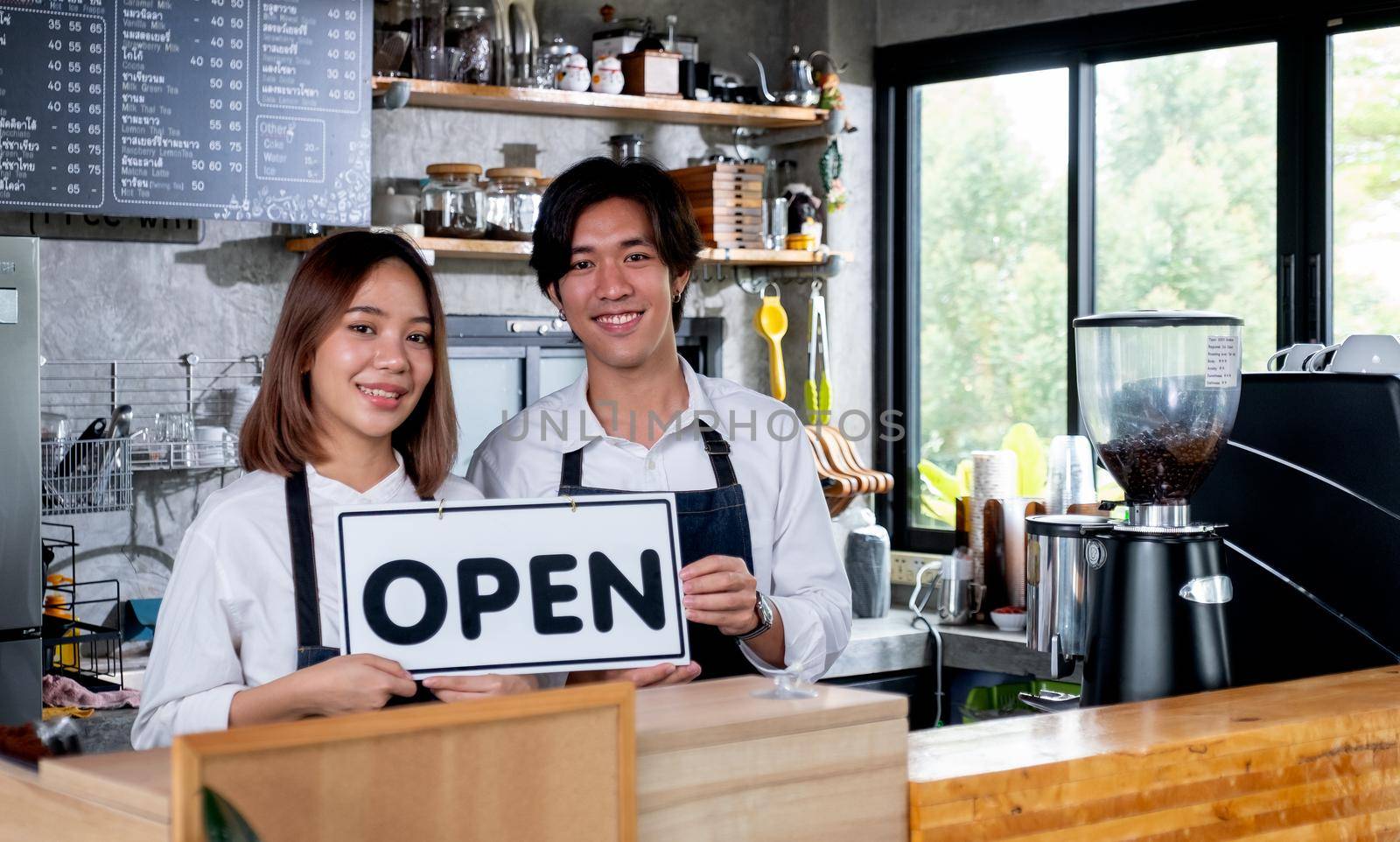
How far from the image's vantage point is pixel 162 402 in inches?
145

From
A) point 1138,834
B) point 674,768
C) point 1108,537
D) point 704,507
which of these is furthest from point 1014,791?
point 704,507

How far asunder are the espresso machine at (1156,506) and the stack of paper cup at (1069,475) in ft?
6.11

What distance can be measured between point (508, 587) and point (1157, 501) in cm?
95

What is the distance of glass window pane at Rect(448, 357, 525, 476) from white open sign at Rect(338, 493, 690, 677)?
2694 millimetres

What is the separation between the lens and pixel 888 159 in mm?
4648

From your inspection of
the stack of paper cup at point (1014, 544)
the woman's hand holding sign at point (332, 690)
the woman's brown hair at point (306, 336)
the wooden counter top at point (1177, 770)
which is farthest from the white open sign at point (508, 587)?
the stack of paper cup at point (1014, 544)

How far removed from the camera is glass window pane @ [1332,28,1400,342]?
366 centimetres

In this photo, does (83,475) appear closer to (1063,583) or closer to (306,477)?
(306,477)

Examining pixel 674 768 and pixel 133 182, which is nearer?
pixel 674 768

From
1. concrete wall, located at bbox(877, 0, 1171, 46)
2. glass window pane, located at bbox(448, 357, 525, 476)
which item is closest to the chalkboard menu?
glass window pane, located at bbox(448, 357, 525, 476)

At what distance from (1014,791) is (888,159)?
11.4 feet

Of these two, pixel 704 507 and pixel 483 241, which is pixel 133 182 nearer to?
pixel 483 241

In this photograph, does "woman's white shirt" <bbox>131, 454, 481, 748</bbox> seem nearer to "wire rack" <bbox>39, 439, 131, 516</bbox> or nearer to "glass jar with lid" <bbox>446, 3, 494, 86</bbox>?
"wire rack" <bbox>39, 439, 131, 516</bbox>

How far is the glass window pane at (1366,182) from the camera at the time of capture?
12.0 ft
